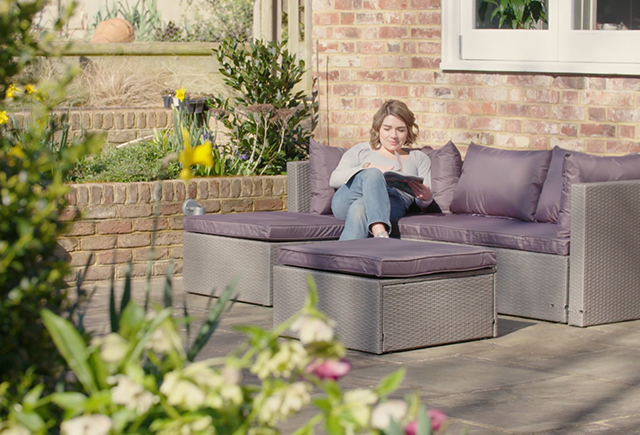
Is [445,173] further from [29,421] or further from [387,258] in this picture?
[29,421]

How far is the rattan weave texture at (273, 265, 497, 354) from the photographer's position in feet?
14.6

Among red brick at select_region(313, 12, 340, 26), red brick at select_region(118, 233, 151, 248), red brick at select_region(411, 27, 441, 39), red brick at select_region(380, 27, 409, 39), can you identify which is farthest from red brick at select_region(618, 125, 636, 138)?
red brick at select_region(118, 233, 151, 248)

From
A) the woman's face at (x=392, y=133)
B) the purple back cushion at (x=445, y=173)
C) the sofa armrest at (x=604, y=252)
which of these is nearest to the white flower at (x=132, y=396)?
the sofa armrest at (x=604, y=252)

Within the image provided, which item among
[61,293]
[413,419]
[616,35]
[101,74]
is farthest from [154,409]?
[101,74]

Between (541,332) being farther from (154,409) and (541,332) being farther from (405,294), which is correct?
(154,409)

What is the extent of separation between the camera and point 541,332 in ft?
16.2

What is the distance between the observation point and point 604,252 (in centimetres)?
503

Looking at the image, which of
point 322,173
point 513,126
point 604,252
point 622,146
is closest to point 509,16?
point 513,126

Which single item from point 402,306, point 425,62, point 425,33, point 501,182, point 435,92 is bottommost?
point 402,306

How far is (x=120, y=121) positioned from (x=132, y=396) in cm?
766

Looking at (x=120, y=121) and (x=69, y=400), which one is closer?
(x=69, y=400)

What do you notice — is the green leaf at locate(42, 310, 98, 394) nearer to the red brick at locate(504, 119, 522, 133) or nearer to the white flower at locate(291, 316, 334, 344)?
the white flower at locate(291, 316, 334, 344)

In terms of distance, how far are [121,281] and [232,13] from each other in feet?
27.1

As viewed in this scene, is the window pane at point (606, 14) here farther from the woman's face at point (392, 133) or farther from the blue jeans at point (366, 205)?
the blue jeans at point (366, 205)
